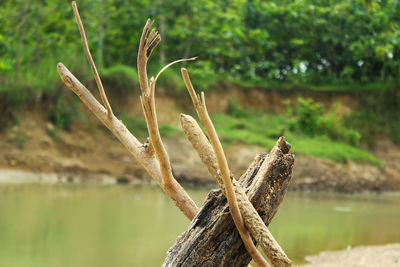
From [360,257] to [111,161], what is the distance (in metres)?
7.86

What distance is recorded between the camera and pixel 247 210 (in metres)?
1.60

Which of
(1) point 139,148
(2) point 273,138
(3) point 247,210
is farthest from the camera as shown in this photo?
(2) point 273,138

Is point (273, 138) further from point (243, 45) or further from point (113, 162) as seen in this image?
point (113, 162)

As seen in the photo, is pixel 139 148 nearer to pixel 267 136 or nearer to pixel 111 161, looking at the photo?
pixel 111 161

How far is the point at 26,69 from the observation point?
12891 mm

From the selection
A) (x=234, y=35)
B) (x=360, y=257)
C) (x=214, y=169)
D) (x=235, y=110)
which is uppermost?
(x=214, y=169)

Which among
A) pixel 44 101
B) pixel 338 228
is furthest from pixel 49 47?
pixel 338 228

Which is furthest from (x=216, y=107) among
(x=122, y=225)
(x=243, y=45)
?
(x=122, y=225)

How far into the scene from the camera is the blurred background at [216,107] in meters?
7.96

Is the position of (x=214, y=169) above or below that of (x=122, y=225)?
above

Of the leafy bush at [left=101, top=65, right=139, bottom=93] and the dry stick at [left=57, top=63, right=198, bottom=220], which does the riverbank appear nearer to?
the dry stick at [left=57, top=63, right=198, bottom=220]

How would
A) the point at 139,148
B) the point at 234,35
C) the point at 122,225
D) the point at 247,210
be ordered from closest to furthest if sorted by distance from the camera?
the point at 247,210 < the point at 139,148 < the point at 122,225 < the point at 234,35

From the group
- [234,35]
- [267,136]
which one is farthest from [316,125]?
[234,35]

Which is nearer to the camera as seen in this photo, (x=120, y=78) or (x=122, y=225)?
(x=122, y=225)
